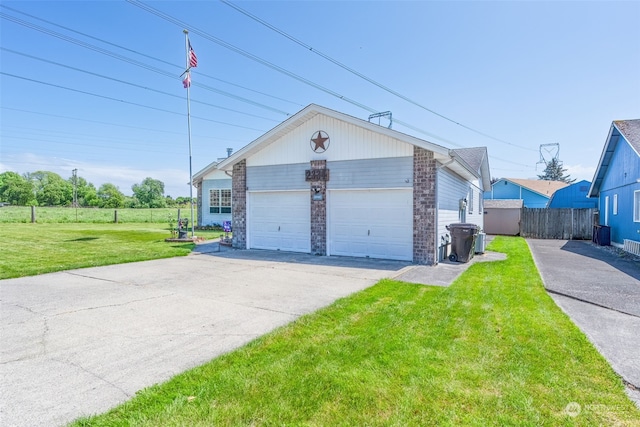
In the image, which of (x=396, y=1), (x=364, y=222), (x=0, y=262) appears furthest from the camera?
(x=396, y=1)

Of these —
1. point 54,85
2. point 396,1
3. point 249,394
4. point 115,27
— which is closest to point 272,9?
point 396,1

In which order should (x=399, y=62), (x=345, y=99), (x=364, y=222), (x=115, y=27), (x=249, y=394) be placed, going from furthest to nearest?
(x=345, y=99), (x=399, y=62), (x=115, y=27), (x=364, y=222), (x=249, y=394)

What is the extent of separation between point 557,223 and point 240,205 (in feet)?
58.8

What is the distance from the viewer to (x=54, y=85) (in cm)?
1323

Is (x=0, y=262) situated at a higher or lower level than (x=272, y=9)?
lower

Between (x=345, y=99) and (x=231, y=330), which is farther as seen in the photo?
(x=345, y=99)

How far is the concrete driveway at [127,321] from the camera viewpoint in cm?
277

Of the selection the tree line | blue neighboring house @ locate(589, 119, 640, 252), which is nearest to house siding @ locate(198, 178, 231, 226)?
blue neighboring house @ locate(589, 119, 640, 252)

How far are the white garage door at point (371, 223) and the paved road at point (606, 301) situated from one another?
3.52 meters

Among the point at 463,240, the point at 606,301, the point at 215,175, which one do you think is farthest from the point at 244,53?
the point at 606,301

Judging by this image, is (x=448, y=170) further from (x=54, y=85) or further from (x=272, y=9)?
(x=54, y=85)

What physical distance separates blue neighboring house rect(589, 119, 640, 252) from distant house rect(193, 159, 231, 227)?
18741 mm

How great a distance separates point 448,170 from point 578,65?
837 centimetres

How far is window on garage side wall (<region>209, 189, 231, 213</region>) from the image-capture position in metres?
20.9
